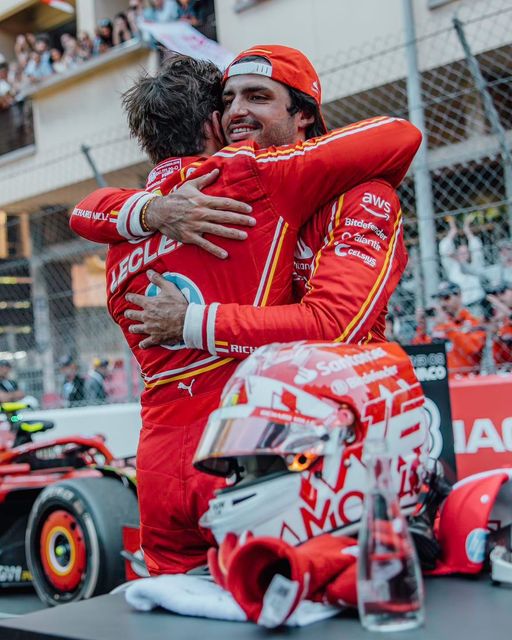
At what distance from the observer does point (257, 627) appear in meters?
1.32

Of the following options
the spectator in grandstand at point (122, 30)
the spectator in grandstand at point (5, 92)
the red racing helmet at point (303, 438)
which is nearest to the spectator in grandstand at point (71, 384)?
the red racing helmet at point (303, 438)

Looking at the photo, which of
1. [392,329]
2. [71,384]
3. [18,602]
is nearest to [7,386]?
[71,384]

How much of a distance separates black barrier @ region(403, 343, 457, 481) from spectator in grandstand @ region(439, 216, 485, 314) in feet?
5.80

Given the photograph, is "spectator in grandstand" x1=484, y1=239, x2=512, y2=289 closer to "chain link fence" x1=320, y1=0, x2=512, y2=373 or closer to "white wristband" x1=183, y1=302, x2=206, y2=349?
"chain link fence" x1=320, y1=0, x2=512, y2=373

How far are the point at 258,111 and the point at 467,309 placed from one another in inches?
162

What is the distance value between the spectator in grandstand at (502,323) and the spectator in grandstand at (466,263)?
0.42 feet

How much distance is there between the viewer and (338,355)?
1.45 metres

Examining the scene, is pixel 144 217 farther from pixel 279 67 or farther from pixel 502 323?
pixel 502 323

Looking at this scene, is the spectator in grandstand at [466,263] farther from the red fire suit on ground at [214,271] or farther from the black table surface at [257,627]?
the black table surface at [257,627]

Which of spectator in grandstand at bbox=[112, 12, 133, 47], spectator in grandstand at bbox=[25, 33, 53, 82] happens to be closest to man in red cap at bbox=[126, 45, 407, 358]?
spectator in grandstand at bbox=[112, 12, 133, 47]

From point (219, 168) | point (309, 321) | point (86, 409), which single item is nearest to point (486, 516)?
point (309, 321)

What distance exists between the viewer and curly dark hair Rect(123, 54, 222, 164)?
6.35 feet

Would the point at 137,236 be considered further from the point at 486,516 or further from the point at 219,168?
the point at 486,516

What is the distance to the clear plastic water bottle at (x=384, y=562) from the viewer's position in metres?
1.24
